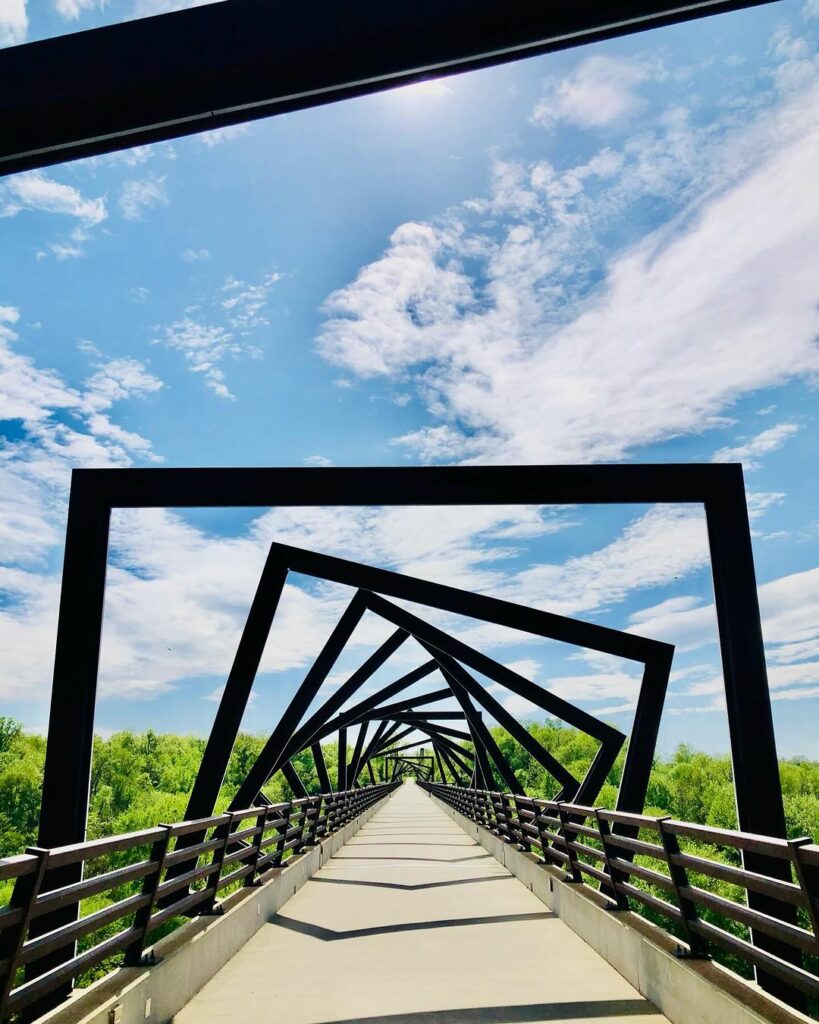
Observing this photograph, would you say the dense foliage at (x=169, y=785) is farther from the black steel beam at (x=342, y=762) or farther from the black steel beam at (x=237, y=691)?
the black steel beam at (x=237, y=691)

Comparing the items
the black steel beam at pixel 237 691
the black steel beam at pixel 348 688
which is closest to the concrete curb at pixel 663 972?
the black steel beam at pixel 237 691

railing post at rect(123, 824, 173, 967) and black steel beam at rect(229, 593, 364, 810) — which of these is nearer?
railing post at rect(123, 824, 173, 967)

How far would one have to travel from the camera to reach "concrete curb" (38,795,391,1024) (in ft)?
12.7

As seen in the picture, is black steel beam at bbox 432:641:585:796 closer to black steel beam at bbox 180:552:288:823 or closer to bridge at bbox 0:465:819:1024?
bridge at bbox 0:465:819:1024

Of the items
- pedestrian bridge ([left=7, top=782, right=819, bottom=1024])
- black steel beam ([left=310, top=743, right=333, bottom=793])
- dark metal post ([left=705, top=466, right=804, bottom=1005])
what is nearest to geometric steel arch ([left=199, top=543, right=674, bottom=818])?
pedestrian bridge ([left=7, top=782, right=819, bottom=1024])

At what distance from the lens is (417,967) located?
19.9 feet

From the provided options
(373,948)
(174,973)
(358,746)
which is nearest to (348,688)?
(373,948)

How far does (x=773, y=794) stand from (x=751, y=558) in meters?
1.84

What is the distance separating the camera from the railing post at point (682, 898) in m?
4.66

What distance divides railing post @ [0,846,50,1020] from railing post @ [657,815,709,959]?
333 cm

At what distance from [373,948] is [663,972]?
2.80 metres

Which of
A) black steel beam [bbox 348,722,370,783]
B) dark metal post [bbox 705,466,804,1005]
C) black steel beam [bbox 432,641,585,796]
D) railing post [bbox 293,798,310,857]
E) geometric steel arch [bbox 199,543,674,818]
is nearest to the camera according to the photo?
dark metal post [bbox 705,466,804,1005]

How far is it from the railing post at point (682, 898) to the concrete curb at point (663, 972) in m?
0.09

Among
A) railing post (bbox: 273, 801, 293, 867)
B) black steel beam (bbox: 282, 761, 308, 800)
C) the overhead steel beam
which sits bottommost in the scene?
railing post (bbox: 273, 801, 293, 867)
